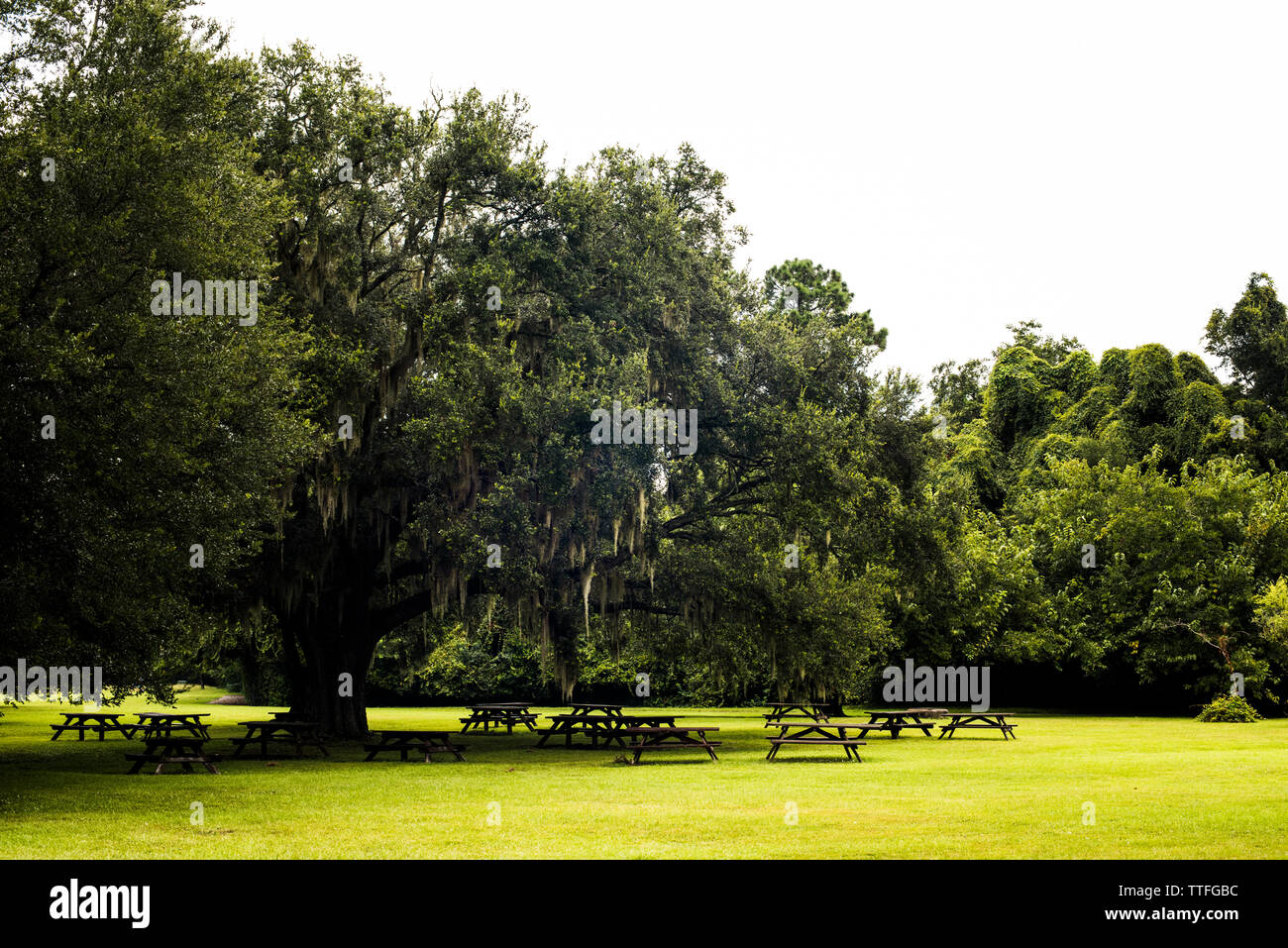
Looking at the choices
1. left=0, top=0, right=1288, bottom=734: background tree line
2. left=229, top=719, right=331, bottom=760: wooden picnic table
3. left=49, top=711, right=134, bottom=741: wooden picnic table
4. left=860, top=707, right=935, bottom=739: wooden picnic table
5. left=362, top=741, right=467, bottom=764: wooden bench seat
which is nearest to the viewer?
left=0, top=0, right=1288, bottom=734: background tree line

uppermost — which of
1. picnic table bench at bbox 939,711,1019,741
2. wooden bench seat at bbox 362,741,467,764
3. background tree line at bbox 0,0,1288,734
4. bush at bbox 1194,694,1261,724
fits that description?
background tree line at bbox 0,0,1288,734

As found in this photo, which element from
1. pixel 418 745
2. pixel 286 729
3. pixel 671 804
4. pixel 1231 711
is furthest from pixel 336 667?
pixel 1231 711

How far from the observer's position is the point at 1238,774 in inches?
751

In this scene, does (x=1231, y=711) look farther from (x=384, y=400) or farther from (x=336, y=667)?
(x=384, y=400)

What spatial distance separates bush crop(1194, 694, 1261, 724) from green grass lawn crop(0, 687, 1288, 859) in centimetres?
1502

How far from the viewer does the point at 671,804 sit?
49.5 ft

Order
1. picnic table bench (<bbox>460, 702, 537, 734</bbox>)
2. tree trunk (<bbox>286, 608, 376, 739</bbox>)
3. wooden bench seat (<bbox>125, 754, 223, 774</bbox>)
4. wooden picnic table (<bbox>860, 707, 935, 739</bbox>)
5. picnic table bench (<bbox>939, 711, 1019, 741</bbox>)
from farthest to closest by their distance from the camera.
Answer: picnic table bench (<bbox>460, 702, 537, 734</bbox>), picnic table bench (<bbox>939, 711, 1019, 741</bbox>), tree trunk (<bbox>286, 608, 376, 739</bbox>), wooden picnic table (<bbox>860, 707, 935, 739</bbox>), wooden bench seat (<bbox>125, 754, 223, 774</bbox>)

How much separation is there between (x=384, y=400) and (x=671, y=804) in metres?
14.0

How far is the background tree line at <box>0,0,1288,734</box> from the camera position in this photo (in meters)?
16.6

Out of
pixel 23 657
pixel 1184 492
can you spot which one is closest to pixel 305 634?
pixel 23 657

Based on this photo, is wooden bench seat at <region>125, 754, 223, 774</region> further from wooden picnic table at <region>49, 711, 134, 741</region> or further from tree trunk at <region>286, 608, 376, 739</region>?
wooden picnic table at <region>49, 711, 134, 741</region>

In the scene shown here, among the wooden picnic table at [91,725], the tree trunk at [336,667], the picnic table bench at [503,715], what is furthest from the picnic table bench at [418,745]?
the wooden picnic table at [91,725]

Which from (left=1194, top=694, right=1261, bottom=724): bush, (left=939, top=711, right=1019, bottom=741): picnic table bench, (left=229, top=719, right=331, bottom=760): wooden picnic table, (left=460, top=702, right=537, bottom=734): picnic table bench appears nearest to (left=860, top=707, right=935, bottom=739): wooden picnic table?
(left=939, top=711, right=1019, bottom=741): picnic table bench

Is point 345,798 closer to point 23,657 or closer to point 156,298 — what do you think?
point 23,657
